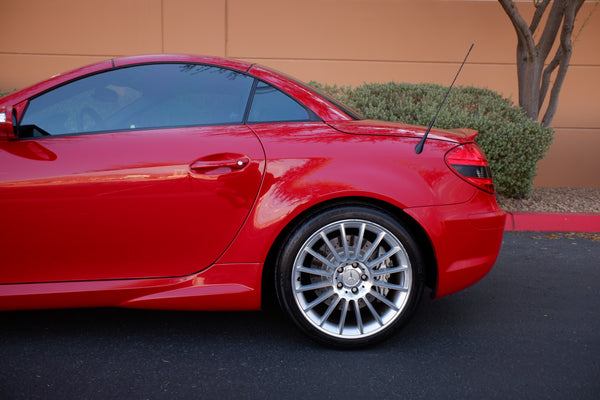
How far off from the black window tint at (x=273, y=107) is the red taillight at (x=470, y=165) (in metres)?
0.77

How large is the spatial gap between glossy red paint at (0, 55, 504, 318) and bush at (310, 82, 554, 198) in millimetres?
3448

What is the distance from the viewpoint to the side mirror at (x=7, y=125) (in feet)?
9.11

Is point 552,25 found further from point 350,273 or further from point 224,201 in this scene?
point 224,201

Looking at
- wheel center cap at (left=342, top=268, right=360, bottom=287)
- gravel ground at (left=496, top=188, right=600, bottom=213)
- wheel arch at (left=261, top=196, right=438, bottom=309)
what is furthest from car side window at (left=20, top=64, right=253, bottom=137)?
gravel ground at (left=496, top=188, right=600, bottom=213)

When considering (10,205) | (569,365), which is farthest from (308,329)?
(10,205)

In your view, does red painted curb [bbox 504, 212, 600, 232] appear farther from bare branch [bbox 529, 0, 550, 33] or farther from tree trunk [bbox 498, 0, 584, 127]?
bare branch [bbox 529, 0, 550, 33]

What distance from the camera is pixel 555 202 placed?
6777 mm

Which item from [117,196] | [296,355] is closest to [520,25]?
[296,355]

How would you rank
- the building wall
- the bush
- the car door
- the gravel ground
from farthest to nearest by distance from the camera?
1. the building wall
2. the gravel ground
3. the bush
4. the car door

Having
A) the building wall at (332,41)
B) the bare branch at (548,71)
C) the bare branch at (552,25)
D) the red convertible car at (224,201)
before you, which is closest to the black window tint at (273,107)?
the red convertible car at (224,201)

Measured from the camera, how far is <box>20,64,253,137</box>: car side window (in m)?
2.90

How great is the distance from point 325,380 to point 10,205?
65.1 inches

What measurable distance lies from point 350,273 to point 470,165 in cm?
83

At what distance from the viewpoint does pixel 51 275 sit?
2785 millimetres
